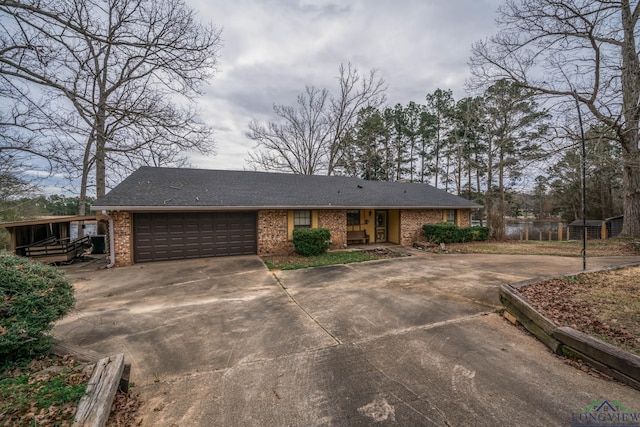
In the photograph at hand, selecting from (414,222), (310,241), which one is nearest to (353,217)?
(414,222)

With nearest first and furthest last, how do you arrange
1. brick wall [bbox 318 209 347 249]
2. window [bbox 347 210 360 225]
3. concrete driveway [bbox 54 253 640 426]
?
concrete driveway [bbox 54 253 640 426] < brick wall [bbox 318 209 347 249] < window [bbox 347 210 360 225]

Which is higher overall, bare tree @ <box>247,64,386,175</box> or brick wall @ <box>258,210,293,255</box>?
bare tree @ <box>247,64,386,175</box>

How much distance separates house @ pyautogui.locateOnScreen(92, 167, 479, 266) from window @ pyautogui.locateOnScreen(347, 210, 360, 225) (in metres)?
0.02

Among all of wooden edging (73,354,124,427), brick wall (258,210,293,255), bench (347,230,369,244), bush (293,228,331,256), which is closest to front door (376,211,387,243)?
bench (347,230,369,244)

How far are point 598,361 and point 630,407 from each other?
62 centimetres

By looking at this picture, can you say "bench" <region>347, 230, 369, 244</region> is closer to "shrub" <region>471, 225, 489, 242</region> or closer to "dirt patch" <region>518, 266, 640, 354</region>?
"shrub" <region>471, 225, 489, 242</region>

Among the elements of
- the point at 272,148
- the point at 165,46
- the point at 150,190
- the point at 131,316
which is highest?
the point at 272,148

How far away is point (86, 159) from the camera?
13688 millimetres

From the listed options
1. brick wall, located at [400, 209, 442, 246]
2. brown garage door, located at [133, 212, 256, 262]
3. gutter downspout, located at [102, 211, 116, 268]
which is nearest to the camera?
gutter downspout, located at [102, 211, 116, 268]

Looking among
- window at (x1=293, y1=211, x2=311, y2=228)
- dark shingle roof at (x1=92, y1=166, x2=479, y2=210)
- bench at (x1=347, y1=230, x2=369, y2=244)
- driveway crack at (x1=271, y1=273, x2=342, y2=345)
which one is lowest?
driveway crack at (x1=271, y1=273, x2=342, y2=345)

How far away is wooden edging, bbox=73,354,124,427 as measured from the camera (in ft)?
6.66

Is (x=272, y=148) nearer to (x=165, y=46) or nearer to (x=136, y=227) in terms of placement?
(x=136, y=227)

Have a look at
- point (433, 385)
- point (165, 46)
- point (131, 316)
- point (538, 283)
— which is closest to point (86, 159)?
point (165, 46)

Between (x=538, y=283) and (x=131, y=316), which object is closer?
(x=131, y=316)
